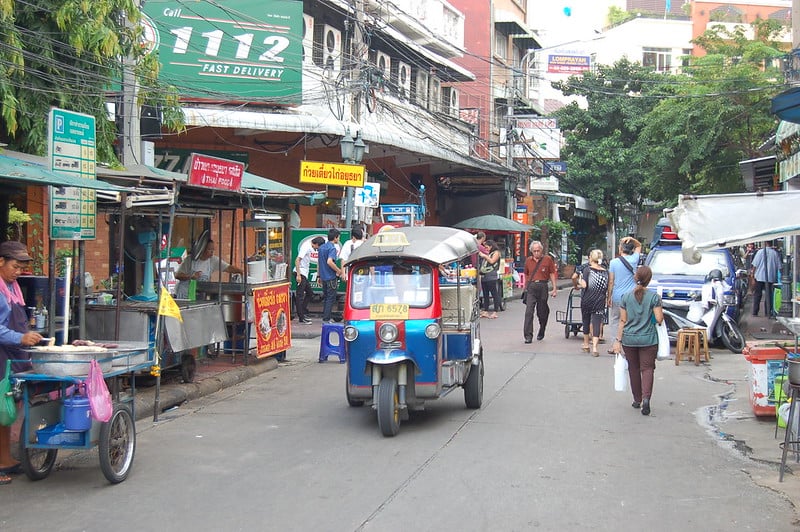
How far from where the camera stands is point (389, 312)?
9102 millimetres

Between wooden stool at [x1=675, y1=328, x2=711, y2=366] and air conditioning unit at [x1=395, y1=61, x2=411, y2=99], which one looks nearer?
wooden stool at [x1=675, y1=328, x2=711, y2=366]

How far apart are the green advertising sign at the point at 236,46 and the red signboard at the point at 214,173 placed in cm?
989

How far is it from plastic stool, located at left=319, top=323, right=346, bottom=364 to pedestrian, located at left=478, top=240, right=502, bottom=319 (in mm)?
7885

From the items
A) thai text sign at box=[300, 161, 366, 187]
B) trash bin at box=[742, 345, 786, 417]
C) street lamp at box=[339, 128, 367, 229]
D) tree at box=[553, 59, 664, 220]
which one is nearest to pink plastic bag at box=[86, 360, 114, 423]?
trash bin at box=[742, 345, 786, 417]

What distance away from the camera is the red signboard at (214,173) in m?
10.5

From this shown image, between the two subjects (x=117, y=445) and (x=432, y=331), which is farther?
(x=432, y=331)

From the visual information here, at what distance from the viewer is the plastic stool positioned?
14320mm

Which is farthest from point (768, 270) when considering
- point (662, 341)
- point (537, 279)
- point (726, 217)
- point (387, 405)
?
point (387, 405)

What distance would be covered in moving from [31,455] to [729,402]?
8.37m

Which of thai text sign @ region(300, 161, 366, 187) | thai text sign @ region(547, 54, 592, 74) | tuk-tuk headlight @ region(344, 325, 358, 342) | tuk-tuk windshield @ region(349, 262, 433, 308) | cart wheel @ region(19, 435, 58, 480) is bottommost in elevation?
cart wheel @ region(19, 435, 58, 480)

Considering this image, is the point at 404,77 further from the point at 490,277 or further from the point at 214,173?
the point at 214,173

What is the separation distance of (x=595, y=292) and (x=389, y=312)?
23.1ft

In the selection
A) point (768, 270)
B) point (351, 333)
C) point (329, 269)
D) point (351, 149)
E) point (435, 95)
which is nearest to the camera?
point (351, 333)

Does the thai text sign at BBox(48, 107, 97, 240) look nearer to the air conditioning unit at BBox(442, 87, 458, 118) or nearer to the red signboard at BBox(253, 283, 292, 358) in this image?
the red signboard at BBox(253, 283, 292, 358)
